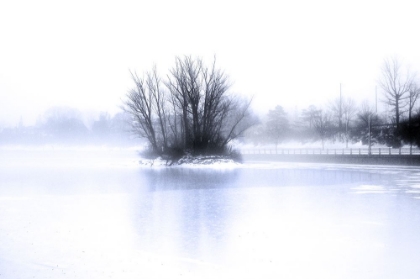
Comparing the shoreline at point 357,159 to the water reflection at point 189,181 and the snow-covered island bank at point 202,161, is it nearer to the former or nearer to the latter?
the snow-covered island bank at point 202,161

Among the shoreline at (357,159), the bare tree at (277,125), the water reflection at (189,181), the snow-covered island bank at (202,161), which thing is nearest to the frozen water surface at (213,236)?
the water reflection at (189,181)

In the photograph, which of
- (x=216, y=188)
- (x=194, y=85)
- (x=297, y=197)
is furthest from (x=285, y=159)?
(x=297, y=197)

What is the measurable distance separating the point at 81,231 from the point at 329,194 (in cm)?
1157

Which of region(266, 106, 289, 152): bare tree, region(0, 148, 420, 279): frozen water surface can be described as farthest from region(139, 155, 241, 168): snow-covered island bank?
region(266, 106, 289, 152): bare tree

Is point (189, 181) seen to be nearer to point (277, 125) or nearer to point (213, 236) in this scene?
point (213, 236)

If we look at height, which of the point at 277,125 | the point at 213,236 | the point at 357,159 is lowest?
the point at 213,236

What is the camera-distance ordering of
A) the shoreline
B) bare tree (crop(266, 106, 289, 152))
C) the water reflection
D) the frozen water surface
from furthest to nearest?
bare tree (crop(266, 106, 289, 152)), the shoreline, the water reflection, the frozen water surface

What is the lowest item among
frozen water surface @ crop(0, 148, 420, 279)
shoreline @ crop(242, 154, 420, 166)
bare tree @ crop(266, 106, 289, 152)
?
frozen water surface @ crop(0, 148, 420, 279)

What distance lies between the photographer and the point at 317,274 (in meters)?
8.71

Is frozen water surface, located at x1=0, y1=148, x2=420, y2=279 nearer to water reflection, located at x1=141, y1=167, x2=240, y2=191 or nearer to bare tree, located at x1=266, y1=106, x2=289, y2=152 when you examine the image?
water reflection, located at x1=141, y1=167, x2=240, y2=191

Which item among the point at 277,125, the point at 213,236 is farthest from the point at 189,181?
the point at 277,125

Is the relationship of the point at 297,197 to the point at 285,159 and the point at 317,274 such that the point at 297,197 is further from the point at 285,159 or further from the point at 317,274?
the point at 285,159

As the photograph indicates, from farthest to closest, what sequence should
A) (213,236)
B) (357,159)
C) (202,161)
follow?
(202,161) < (357,159) < (213,236)

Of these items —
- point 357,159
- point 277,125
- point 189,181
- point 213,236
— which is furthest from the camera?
point 277,125
